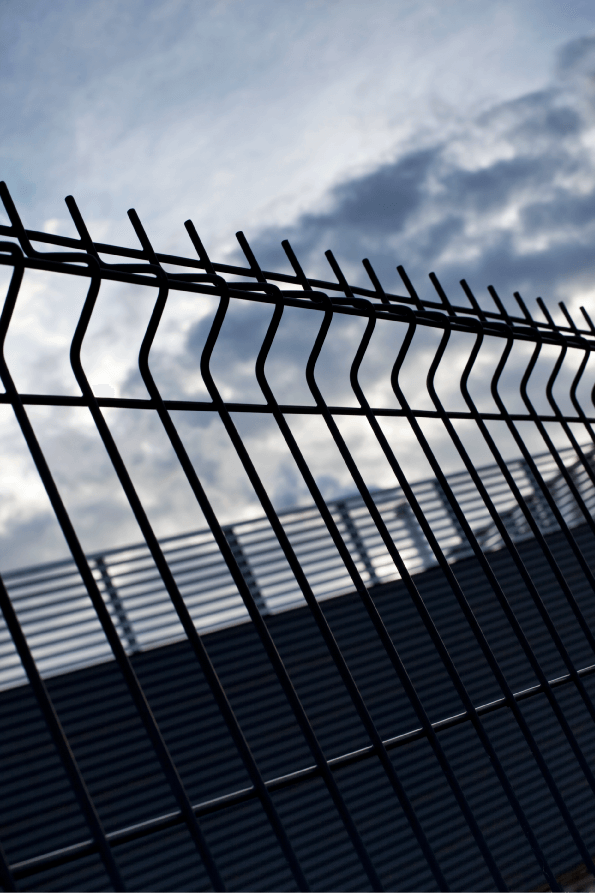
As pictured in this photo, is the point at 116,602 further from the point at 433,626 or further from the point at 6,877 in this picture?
the point at 6,877

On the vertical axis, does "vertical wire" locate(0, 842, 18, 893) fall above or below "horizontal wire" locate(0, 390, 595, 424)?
below

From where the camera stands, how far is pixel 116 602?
20.4 ft

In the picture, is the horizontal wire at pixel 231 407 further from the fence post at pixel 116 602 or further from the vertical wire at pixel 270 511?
the fence post at pixel 116 602

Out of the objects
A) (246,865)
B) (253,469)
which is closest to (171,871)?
(246,865)

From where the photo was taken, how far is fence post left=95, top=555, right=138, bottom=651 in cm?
621

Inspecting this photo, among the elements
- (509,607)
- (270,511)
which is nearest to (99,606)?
(270,511)

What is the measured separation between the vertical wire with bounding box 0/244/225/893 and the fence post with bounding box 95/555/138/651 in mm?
4911

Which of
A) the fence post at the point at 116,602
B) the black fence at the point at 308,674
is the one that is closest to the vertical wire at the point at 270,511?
the black fence at the point at 308,674

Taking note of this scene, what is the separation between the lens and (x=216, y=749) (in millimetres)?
6578

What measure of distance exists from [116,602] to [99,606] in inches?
199

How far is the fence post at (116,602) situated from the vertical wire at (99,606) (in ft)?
16.1

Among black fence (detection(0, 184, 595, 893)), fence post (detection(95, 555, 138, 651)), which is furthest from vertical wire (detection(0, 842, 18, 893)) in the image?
fence post (detection(95, 555, 138, 651))

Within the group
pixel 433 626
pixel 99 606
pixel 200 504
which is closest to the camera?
pixel 99 606

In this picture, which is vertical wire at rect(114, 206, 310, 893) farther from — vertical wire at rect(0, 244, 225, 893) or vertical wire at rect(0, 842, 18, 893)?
vertical wire at rect(0, 842, 18, 893)
